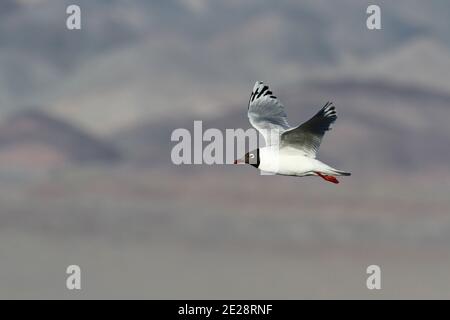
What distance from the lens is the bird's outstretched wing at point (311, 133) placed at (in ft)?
95.6

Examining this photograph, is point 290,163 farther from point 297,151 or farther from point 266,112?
point 266,112

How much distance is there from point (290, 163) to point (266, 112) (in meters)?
4.30

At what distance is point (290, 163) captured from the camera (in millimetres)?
31703

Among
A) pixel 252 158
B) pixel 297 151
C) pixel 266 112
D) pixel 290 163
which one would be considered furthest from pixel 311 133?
pixel 266 112

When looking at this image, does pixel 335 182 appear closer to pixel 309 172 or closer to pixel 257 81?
pixel 309 172

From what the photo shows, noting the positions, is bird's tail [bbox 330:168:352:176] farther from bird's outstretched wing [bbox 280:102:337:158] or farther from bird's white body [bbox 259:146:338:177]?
bird's outstretched wing [bbox 280:102:337:158]

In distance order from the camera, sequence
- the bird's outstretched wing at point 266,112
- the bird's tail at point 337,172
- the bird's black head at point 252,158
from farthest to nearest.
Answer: the bird's outstretched wing at point 266,112 < the bird's black head at point 252,158 < the bird's tail at point 337,172

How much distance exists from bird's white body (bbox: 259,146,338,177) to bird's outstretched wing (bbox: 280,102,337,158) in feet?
0.85

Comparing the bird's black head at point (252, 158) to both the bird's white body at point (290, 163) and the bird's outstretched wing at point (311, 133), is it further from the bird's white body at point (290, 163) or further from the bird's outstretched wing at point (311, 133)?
the bird's outstretched wing at point (311, 133)

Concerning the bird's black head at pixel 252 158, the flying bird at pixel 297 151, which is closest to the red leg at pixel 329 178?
the flying bird at pixel 297 151

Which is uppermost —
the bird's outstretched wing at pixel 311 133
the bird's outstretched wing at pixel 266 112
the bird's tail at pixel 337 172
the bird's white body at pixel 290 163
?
the bird's outstretched wing at pixel 266 112

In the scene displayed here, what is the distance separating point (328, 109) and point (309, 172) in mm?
3458

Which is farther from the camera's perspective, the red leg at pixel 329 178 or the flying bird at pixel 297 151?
the red leg at pixel 329 178

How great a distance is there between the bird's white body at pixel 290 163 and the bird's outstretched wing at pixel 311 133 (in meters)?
0.26
